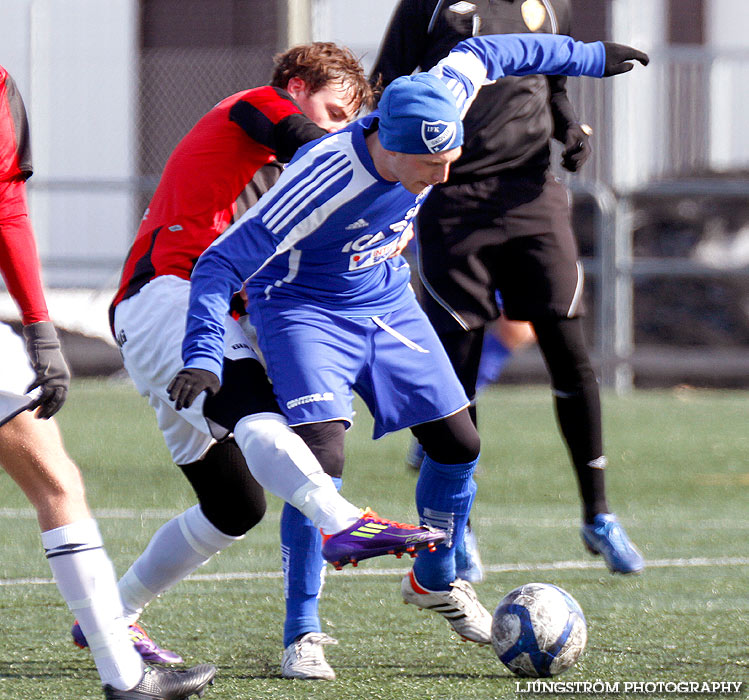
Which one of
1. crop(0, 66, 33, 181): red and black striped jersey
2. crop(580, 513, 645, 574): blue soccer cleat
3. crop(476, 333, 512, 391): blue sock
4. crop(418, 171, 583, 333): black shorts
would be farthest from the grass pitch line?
crop(0, 66, 33, 181): red and black striped jersey

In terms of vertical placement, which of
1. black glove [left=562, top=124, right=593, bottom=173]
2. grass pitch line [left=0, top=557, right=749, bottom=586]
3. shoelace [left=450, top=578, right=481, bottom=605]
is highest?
black glove [left=562, top=124, right=593, bottom=173]

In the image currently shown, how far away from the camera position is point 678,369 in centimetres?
1298

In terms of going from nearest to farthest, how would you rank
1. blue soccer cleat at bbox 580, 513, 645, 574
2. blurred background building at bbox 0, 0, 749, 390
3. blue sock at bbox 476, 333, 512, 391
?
blue soccer cleat at bbox 580, 513, 645, 574 → blue sock at bbox 476, 333, 512, 391 → blurred background building at bbox 0, 0, 749, 390

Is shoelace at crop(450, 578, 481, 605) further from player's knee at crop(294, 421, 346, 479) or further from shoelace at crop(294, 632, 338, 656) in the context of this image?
player's knee at crop(294, 421, 346, 479)

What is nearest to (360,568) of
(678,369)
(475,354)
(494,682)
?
(475,354)

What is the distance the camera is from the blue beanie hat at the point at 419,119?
11.8 ft

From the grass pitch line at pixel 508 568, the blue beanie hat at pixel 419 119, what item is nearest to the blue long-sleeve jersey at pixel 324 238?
the blue beanie hat at pixel 419 119

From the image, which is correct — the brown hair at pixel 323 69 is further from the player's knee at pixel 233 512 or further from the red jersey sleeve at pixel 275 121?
the player's knee at pixel 233 512

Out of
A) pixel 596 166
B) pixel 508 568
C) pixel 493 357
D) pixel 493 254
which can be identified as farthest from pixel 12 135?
pixel 596 166

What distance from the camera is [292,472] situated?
3.54 meters

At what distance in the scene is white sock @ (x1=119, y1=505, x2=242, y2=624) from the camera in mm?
4066

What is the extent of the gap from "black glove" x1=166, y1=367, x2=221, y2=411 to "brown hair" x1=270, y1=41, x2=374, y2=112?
125cm

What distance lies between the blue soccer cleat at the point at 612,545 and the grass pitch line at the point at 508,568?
53 cm

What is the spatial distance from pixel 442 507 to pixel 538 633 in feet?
1.96
